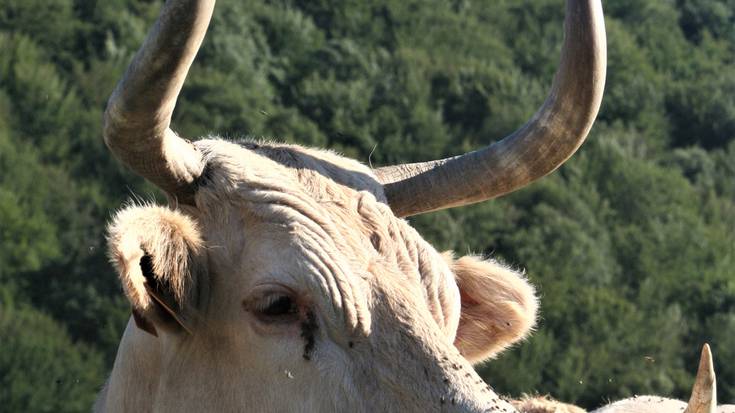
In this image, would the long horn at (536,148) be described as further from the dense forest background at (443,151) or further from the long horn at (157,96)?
the dense forest background at (443,151)

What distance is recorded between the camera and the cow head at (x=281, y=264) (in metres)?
4.98

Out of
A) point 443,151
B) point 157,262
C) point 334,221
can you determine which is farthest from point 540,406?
point 443,151

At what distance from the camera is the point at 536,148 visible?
19.8ft

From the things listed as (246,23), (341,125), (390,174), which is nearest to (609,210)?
(341,125)

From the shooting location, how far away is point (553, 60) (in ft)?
139

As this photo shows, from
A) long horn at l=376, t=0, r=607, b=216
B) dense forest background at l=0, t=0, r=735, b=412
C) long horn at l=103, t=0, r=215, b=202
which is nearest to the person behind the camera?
long horn at l=103, t=0, r=215, b=202

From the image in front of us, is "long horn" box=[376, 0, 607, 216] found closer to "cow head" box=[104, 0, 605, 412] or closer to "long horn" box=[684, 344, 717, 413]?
"cow head" box=[104, 0, 605, 412]

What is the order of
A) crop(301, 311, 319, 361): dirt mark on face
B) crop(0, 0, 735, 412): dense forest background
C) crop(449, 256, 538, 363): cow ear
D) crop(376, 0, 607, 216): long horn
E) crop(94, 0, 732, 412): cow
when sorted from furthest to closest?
crop(0, 0, 735, 412): dense forest background, crop(449, 256, 538, 363): cow ear, crop(376, 0, 607, 216): long horn, crop(301, 311, 319, 361): dirt mark on face, crop(94, 0, 732, 412): cow

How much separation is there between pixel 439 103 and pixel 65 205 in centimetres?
1181

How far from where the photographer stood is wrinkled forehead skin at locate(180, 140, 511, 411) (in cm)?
501

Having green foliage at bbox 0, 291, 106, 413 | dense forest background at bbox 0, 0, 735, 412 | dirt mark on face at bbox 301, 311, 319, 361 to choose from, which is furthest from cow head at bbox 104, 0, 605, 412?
green foliage at bbox 0, 291, 106, 413

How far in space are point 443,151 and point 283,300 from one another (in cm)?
2940

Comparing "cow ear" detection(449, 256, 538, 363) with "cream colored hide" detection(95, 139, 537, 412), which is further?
"cow ear" detection(449, 256, 538, 363)

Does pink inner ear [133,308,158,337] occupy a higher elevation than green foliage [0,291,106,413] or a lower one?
higher
